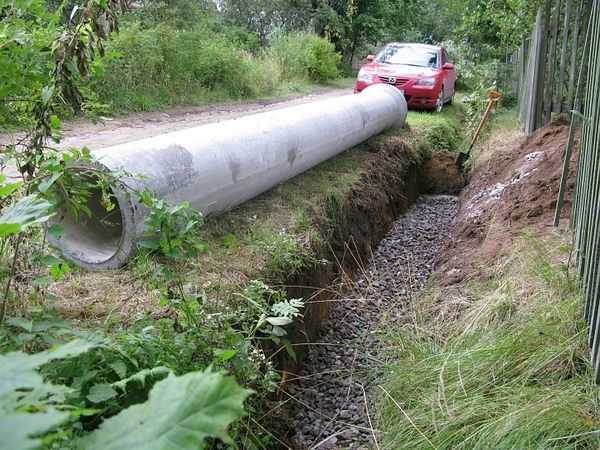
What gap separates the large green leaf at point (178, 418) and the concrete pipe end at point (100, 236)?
9.25 feet

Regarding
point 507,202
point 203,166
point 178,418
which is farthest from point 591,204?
point 178,418

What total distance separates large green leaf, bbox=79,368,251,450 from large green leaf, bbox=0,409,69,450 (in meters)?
0.12

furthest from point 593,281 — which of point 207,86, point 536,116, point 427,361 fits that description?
point 207,86

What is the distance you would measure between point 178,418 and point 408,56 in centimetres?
1271

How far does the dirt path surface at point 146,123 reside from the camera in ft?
23.7

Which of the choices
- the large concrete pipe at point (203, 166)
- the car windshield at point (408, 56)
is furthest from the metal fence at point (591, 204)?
the car windshield at point (408, 56)

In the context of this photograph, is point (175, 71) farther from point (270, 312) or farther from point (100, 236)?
point (270, 312)

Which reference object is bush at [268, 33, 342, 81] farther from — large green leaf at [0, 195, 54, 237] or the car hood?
large green leaf at [0, 195, 54, 237]

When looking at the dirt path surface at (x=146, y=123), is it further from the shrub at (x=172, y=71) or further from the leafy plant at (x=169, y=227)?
the leafy plant at (x=169, y=227)

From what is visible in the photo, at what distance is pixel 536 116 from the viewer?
841cm

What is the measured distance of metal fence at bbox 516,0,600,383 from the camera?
10.1 feet

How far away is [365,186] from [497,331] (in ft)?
12.2

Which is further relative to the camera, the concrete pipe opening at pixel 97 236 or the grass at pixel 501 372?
the concrete pipe opening at pixel 97 236

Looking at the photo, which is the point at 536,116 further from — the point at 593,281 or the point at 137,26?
the point at 137,26
